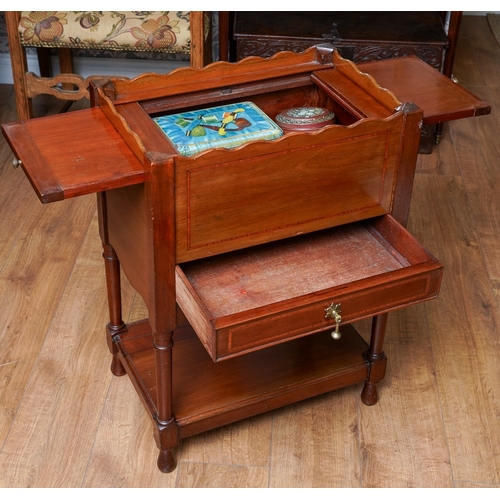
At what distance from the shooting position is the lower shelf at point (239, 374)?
6.42 ft

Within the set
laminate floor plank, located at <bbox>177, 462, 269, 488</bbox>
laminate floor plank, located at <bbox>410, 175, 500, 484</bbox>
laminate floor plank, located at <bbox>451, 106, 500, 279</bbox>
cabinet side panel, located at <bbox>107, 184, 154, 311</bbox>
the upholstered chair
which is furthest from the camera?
the upholstered chair

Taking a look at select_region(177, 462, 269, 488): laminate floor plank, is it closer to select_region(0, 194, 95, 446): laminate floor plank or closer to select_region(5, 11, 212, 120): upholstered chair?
select_region(0, 194, 95, 446): laminate floor plank

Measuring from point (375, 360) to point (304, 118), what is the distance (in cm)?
63

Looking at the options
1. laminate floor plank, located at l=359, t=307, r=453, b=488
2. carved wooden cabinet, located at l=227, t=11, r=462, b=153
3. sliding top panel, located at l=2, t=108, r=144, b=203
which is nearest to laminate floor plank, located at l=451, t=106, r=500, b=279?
carved wooden cabinet, located at l=227, t=11, r=462, b=153

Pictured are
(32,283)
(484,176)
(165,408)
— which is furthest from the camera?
(484,176)

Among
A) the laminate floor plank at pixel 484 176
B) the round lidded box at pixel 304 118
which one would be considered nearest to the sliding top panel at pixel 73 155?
the round lidded box at pixel 304 118

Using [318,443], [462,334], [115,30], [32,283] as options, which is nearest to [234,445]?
[318,443]

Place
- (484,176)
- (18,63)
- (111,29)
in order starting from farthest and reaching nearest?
1. (484,176)
2. (18,63)
3. (111,29)

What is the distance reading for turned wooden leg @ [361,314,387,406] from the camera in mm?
2012

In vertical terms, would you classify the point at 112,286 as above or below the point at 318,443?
above

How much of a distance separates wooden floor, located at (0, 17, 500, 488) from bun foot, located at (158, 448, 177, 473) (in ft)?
0.07

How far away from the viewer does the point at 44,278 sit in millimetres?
2555

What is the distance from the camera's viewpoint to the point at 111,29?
9.77 feet

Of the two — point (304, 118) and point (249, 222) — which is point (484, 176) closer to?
point (304, 118)
